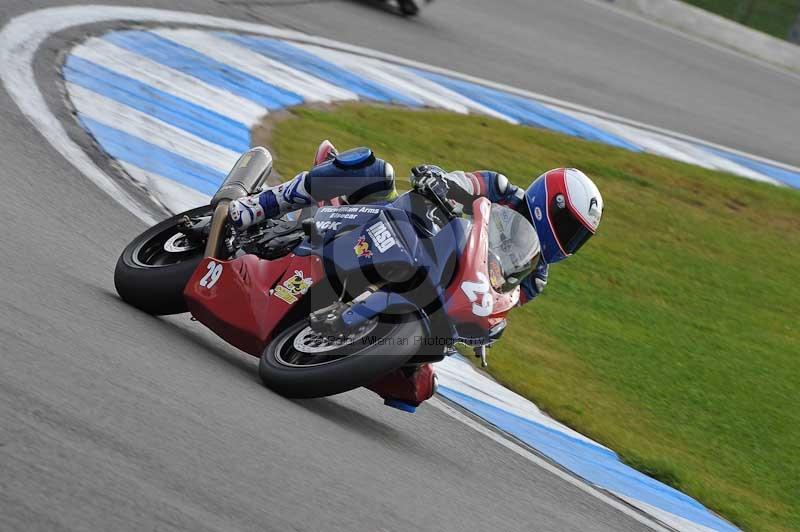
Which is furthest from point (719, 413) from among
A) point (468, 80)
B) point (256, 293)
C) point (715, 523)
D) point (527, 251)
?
point (468, 80)

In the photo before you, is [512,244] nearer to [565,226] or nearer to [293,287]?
[565,226]

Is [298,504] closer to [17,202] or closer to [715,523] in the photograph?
[17,202]

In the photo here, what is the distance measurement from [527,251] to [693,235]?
8.06 metres

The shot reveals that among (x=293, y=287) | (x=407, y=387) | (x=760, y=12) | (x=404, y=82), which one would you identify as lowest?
(x=760, y=12)

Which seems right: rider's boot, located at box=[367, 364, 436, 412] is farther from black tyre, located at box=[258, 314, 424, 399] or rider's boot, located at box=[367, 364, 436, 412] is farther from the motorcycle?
black tyre, located at box=[258, 314, 424, 399]

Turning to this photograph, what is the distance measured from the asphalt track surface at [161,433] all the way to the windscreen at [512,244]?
2.99ft

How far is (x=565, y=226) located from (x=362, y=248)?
96cm

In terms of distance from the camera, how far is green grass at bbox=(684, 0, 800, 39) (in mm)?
25750

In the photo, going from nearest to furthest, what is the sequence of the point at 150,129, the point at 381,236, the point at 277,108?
the point at 381,236 → the point at 150,129 → the point at 277,108

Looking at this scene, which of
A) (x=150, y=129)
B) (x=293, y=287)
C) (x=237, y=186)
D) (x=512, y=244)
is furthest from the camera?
(x=150, y=129)

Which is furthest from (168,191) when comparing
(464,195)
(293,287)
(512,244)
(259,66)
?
(259,66)

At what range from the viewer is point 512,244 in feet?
19.0

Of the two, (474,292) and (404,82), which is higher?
(474,292)

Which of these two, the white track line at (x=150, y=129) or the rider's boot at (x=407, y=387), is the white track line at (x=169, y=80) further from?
the rider's boot at (x=407, y=387)
